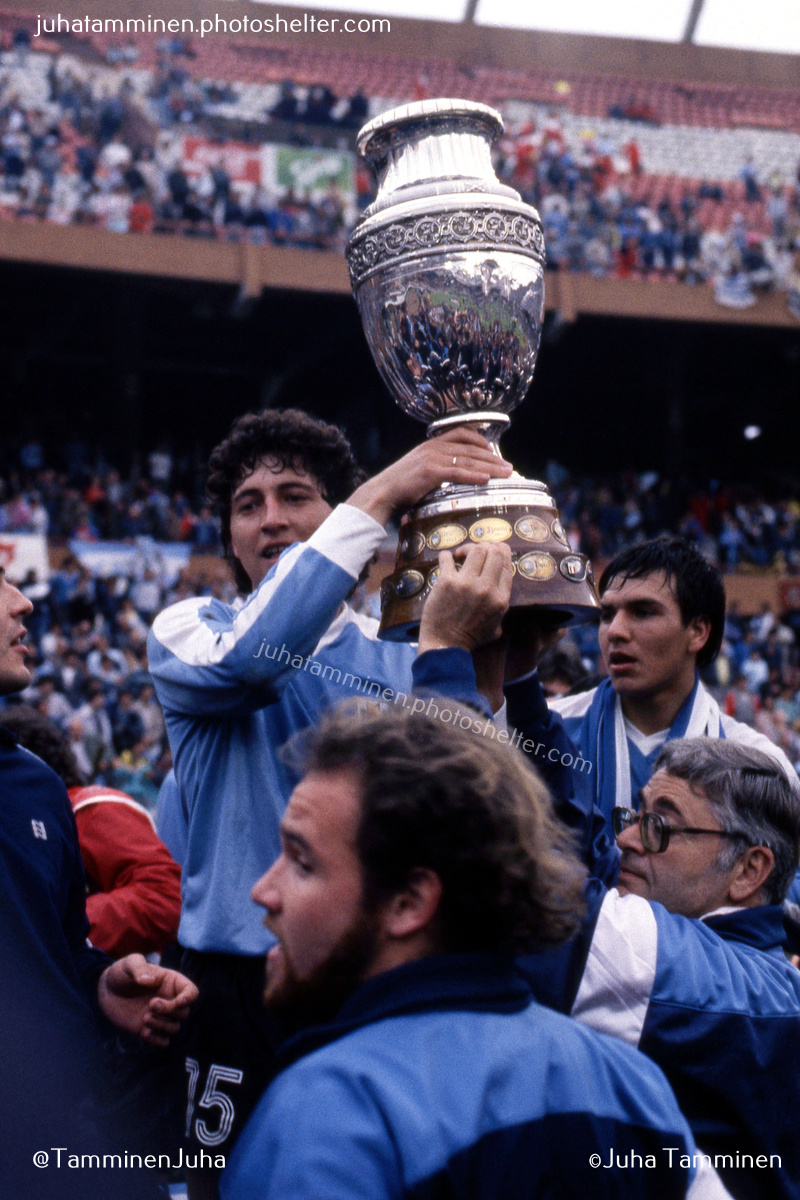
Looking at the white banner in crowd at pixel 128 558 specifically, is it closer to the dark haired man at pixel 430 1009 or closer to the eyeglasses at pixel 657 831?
the eyeglasses at pixel 657 831

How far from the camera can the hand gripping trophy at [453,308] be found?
1.93 meters

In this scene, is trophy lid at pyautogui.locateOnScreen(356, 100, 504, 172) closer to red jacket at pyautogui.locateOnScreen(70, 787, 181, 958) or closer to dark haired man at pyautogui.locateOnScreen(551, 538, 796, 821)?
dark haired man at pyautogui.locateOnScreen(551, 538, 796, 821)

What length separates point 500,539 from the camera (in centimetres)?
190

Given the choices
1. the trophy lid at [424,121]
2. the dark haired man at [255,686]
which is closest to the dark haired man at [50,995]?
the dark haired man at [255,686]

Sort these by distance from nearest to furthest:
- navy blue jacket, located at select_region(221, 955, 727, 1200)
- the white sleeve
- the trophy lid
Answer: navy blue jacket, located at select_region(221, 955, 727, 1200)
the white sleeve
the trophy lid

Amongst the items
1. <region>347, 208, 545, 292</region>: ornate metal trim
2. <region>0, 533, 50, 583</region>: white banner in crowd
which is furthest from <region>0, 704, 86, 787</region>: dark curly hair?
<region>0, 533, 50, 583</region>: white banner in crowd

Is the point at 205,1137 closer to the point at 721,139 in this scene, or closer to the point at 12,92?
the point at 12,92

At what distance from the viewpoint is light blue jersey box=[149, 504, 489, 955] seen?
1802 millimetres

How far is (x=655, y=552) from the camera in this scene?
2.71m

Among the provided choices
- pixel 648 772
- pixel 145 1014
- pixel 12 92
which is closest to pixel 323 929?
pixel 145 1014

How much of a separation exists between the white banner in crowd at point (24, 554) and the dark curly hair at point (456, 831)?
469 inches

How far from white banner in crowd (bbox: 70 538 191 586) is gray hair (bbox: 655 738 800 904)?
1178 centimetres

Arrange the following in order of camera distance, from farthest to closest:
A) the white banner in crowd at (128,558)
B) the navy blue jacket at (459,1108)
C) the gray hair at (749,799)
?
the white banner in crowd at (128,558)
the gray hair at (749,799)
the navy blue jacket at (459,1108)

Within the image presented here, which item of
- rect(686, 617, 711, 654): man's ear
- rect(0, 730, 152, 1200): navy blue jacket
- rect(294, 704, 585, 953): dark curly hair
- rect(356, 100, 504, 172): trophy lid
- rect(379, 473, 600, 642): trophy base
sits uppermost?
rect(356, 100, 504, 172): trophy lid
